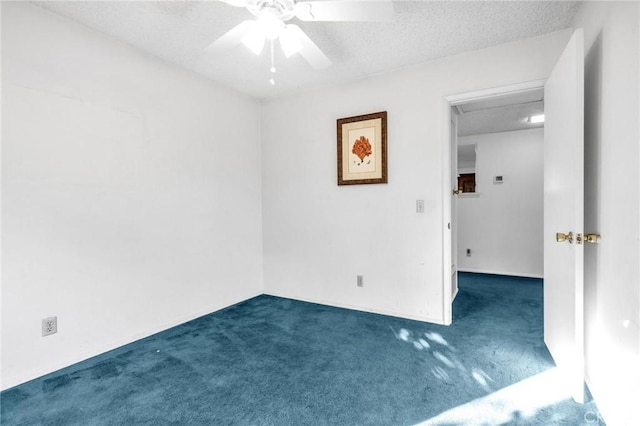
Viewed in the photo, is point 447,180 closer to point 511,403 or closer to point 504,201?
point 511,403

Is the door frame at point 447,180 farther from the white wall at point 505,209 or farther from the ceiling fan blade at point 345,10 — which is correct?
the white wall at point 505,209

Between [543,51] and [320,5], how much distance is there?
6.08ft

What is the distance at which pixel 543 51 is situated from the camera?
2303mm

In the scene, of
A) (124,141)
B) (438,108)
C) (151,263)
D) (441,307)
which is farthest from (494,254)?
(124,141)

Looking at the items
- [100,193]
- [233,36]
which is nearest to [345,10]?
[233,36]

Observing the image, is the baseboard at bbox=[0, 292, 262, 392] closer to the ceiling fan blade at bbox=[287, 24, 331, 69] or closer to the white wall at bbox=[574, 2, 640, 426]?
the ceiling fan blade at bbox=[287, 24, 331, 69]

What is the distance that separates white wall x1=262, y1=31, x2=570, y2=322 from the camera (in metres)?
2.61

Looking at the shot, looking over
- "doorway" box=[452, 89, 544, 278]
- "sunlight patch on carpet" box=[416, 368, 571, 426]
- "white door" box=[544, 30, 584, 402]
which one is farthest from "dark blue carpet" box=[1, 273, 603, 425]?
"doorway" box=[452, 89, 544, 278]

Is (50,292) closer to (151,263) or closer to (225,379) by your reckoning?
(151,263)

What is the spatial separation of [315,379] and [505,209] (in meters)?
4.01

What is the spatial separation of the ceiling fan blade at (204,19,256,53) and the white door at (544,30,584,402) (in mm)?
1696

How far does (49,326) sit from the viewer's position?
197cm

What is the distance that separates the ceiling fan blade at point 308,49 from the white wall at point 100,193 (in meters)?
1.42

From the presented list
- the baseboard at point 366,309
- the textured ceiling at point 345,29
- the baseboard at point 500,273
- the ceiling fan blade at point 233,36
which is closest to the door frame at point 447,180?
the baseboard at point 366,309
